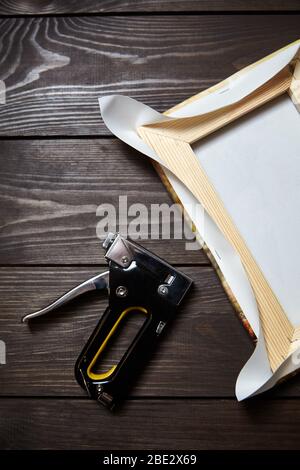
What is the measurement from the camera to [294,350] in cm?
56

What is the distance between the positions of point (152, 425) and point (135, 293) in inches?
6.0

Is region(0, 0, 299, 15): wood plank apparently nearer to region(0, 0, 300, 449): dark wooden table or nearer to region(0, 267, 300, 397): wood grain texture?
region(0, 0, 300, 449): dark wooden table

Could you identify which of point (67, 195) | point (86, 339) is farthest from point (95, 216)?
point (86, 339)

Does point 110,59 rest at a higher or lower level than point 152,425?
higher

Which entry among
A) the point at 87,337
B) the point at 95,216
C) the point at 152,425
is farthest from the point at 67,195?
the point at 152,425

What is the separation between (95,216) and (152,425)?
0.25m

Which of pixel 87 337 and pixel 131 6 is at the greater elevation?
pixel 131 6

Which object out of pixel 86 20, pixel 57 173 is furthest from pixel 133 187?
Result: pixel 86 20

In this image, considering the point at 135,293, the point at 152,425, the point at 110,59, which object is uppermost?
the point at 110,59

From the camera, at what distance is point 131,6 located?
632 millimetres

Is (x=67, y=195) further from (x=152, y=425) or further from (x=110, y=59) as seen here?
(x=152, y=425)

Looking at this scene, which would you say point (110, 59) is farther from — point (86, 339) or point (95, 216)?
point (86, 339)
